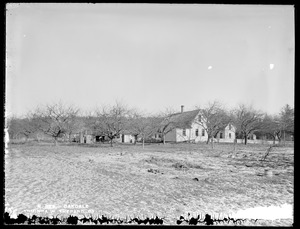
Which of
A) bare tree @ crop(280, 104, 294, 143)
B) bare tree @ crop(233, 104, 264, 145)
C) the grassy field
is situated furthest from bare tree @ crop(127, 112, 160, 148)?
bare tree @ crop(280, 104, 294, 143)

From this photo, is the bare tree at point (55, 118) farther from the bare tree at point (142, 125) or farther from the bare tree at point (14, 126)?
the bare tree at point (142, 125)

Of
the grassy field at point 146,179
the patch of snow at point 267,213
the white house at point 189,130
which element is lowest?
the patch of snow at point 267,213

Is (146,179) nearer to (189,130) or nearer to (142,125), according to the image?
(142,125)

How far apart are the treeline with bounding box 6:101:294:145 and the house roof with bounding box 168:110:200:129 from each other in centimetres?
4

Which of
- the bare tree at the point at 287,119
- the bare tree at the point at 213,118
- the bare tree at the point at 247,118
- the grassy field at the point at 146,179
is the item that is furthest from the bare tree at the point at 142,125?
the bare tree at the point at 287,119

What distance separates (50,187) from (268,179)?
2.55 metres

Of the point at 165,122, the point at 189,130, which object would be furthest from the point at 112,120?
the point at 189,130

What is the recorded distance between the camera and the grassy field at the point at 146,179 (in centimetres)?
215

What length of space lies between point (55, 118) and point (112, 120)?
2.27ft

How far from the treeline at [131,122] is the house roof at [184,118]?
0.04 m

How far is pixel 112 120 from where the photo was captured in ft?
8.52

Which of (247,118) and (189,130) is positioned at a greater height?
(247,118)
